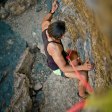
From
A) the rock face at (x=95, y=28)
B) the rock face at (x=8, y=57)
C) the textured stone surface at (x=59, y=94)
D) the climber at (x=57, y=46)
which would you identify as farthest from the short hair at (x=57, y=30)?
the rock face at (x=8, y=57)

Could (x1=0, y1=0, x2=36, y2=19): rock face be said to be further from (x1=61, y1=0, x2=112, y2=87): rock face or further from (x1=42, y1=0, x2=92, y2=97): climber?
(x1=42, y1=0, x2=92, y2=97): climber

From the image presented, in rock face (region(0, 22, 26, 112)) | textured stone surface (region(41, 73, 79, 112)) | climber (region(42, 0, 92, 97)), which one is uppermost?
climber (region(42, 0, 92, 97))

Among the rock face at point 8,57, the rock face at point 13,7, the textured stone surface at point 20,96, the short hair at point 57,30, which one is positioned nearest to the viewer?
the short hair at point 57,30

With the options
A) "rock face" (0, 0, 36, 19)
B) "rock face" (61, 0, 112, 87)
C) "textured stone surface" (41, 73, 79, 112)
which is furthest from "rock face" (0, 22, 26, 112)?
"rock face" (61, 0, 112, 87)

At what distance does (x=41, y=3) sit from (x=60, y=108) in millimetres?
3490

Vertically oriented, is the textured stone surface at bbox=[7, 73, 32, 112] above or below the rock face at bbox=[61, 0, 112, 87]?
below

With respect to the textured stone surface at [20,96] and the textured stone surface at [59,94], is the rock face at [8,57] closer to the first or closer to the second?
the textured stone surface at [20,96]

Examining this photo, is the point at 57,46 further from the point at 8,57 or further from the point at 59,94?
the point at 8,57

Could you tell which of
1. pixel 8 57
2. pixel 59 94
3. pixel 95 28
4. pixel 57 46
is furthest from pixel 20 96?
pixel 95 28

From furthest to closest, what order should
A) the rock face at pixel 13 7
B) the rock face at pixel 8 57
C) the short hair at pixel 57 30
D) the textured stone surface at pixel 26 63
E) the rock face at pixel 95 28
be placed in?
the rock face at pixel 13 7
the textured stone surface at pixel 26 63
the rock face at pixel 8 57
the short hair at pixel 57 30
the rock face at pixel 95 28

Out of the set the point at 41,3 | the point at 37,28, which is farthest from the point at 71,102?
the point at 41,3

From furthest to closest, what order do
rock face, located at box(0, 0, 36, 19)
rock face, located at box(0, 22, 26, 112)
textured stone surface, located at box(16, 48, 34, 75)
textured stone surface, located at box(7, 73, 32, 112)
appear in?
rock face, located at box(0, 0, 36, 19) < textured stone surface, located at box(16, 48, 34, 75) < rock face, located at box(0, 22, 26, 112) < textured stone surface, located at box(7, 73, 32, 112)

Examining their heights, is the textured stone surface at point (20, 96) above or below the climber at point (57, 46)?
below

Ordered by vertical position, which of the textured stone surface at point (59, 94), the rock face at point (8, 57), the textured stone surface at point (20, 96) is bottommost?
the textured stone surface at point (59, 94)
